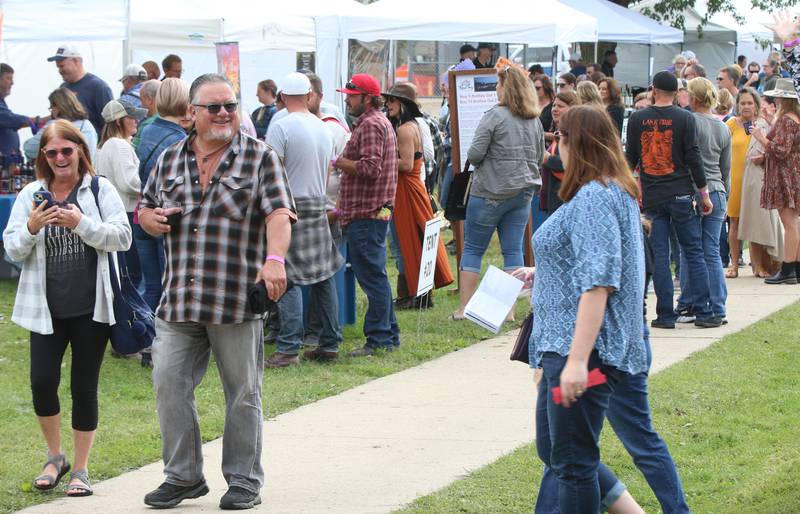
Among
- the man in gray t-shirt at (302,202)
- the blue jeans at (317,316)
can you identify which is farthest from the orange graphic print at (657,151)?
the blue jeans at (317,316)

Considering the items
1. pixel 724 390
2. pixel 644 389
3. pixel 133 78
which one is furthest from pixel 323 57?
pixel 644 389

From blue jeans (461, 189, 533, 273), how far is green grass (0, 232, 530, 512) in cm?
66

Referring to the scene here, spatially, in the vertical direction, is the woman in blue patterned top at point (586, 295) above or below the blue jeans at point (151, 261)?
above

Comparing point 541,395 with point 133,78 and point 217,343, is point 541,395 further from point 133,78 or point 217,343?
→ point 133,78

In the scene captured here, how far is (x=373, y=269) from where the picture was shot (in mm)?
9094

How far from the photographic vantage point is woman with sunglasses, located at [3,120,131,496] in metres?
5.77

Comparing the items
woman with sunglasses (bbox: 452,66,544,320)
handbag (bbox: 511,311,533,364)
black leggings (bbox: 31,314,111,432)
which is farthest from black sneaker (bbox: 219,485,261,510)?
woman with sunglasses (bbox: 452,66,544,320)

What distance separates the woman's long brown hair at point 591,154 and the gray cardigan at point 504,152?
5346mm

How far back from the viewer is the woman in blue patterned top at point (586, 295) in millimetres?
4070

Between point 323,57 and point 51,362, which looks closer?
point 51,362

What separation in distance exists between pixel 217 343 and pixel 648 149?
5.00 m

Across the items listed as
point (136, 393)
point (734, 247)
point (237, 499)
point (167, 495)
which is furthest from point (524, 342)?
point (734, 247)

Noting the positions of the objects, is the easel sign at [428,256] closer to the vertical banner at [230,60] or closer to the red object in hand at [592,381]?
the vertical banner at [230,60]

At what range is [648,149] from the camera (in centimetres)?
947
